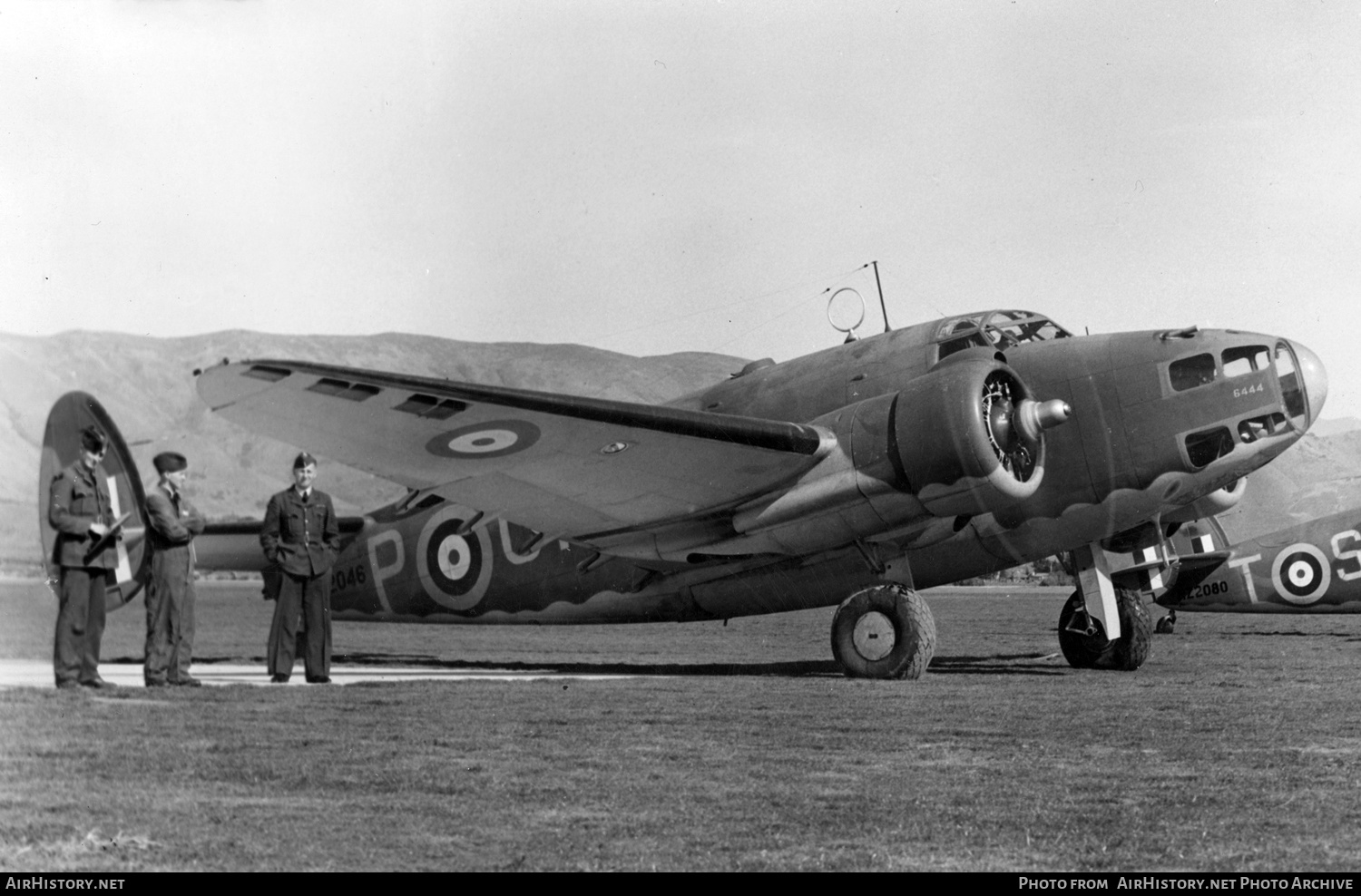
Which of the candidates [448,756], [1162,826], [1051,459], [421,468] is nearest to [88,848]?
[448,756]

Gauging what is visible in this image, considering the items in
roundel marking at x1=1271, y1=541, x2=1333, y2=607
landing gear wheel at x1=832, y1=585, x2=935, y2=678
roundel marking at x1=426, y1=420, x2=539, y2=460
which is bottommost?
roundel marking at x1=1271, y1=541, x2=1333, y2=607

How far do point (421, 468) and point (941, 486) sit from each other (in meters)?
4.59

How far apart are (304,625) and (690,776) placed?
223 inches

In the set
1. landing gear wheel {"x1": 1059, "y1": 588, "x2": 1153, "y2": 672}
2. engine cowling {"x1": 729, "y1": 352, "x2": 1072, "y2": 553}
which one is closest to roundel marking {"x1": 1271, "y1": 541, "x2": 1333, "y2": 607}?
landing gear wheel {"x1": 1059, "y1": 588, "x2": 1153, "y2": 672}

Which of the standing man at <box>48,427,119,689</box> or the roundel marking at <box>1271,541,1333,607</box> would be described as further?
the roundel marking at <box>1271,541,1333,607</box>

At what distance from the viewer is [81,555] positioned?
924 centimetres

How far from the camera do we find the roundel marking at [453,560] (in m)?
15.0

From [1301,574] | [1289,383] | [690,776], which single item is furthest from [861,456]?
[1301,574]

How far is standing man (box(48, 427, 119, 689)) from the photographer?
30.0ft

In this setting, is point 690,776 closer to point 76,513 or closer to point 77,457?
point 76,513

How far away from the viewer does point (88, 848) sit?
4.49m

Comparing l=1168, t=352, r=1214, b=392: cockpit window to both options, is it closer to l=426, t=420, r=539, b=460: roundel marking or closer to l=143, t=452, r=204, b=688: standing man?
l=426, t=420, r=539, b=460: roundel marking

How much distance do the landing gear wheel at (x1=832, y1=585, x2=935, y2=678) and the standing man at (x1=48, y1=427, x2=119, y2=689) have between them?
6016 mm
